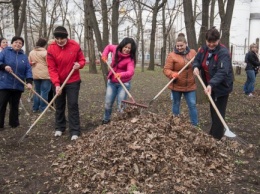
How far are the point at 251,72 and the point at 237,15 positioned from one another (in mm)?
33881

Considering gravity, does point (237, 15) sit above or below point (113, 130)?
above

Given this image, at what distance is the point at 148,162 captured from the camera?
394cm

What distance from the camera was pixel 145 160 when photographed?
396 cm

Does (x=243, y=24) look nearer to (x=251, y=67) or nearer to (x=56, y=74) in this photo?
(x=251, y=67)

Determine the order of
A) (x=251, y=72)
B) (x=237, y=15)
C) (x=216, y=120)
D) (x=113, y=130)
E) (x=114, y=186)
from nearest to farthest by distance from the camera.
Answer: (x=114, y=186)
(x=113, y=130)
(x=216, y=120)
(x=251, y=72)
(x=237, y=15)

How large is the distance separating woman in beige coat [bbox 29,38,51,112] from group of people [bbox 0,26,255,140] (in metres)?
1.25

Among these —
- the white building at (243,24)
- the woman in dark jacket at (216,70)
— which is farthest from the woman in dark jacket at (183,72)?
the white building at (243,24)

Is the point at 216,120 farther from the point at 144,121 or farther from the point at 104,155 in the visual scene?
the point at 104,155

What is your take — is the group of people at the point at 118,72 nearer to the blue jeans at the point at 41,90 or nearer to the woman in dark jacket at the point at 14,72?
the woman in dark jacket at the point at 14,72

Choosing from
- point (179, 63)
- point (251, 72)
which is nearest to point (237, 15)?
point (251, 72)

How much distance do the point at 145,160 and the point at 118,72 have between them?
2334mm

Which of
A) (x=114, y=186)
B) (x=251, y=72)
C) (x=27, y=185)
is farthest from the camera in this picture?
(x=251, y=72)

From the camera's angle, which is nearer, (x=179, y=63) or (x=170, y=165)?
(x=170, y=165)

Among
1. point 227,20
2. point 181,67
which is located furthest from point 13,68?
point 227,20
